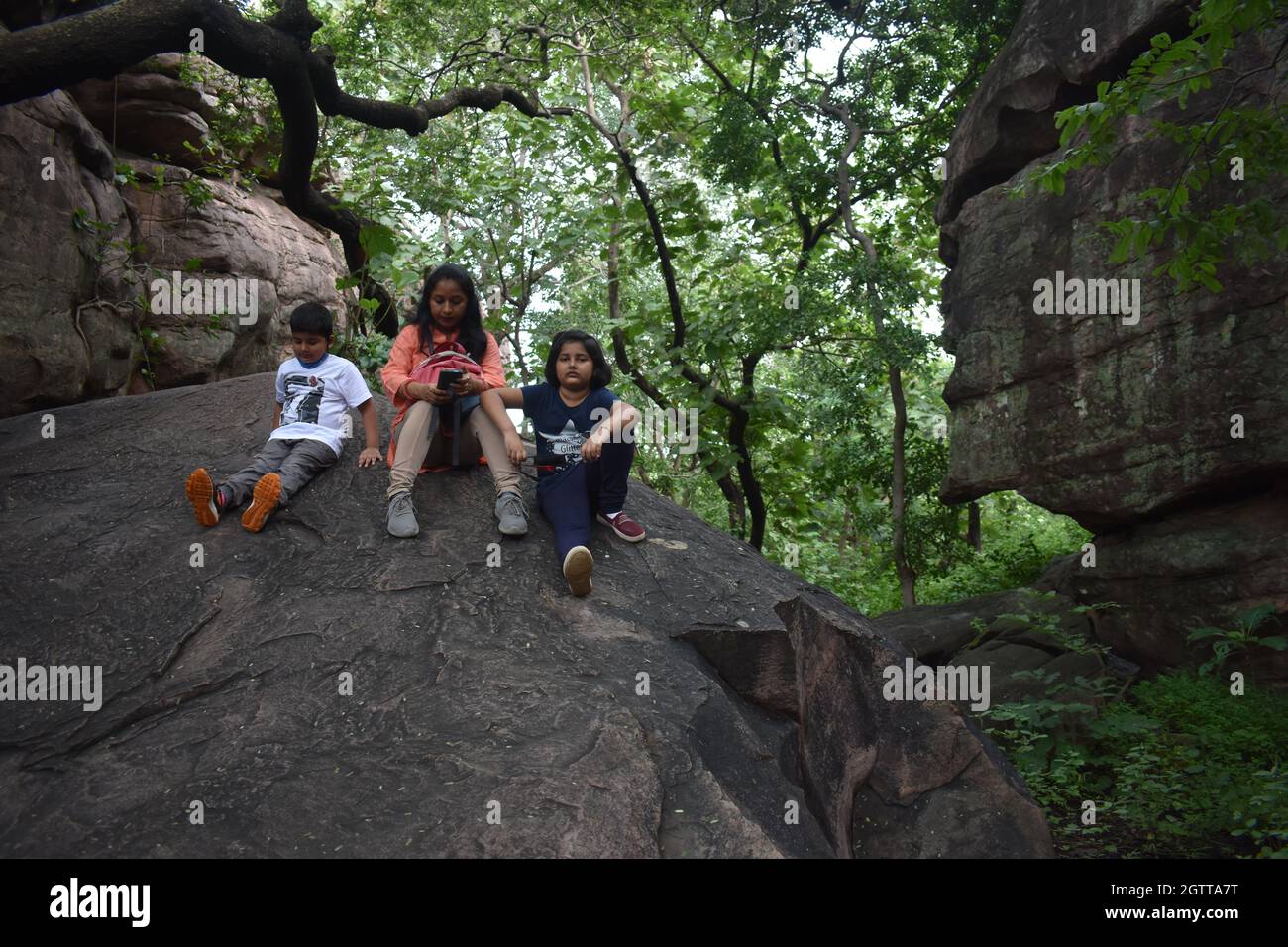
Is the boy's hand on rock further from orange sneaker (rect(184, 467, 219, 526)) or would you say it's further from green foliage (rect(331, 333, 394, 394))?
green foliage (rect(331, 333, 394, 394))

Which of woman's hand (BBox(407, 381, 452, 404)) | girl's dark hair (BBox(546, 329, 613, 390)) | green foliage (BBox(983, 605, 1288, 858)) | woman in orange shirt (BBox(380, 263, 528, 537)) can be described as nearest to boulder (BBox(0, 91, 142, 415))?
woman in orange shirt (BBox(380, 263, 528, 537))

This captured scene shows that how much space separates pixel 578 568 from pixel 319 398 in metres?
2.27

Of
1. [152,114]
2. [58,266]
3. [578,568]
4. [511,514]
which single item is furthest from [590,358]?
[152,114]

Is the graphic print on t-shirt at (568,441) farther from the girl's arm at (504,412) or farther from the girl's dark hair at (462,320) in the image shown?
the girl's dark hair at (462,320)

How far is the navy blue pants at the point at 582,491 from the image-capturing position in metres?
4.73

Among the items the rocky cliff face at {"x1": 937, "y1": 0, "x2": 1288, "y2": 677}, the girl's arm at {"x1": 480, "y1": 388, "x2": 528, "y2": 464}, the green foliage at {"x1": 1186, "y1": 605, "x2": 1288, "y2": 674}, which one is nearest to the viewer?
the girl's arm at {"x1": 480, "y1": 388, "x2": 528, "y2": 464}

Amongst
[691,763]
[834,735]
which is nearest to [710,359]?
[834,735]

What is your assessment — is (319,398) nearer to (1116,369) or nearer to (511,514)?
(511,514)

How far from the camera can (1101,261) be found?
25.9 ft

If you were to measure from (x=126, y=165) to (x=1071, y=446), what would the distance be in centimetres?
890

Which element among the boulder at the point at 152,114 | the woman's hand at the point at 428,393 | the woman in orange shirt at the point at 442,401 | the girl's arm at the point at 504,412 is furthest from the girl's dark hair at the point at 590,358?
the boulder at the point at 152,114

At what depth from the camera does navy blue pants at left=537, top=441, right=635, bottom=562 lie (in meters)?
4.73

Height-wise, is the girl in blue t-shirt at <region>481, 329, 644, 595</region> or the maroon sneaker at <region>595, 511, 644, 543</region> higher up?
the girl in blue t-shirt at <region>481, 329, 644, 595</region>
